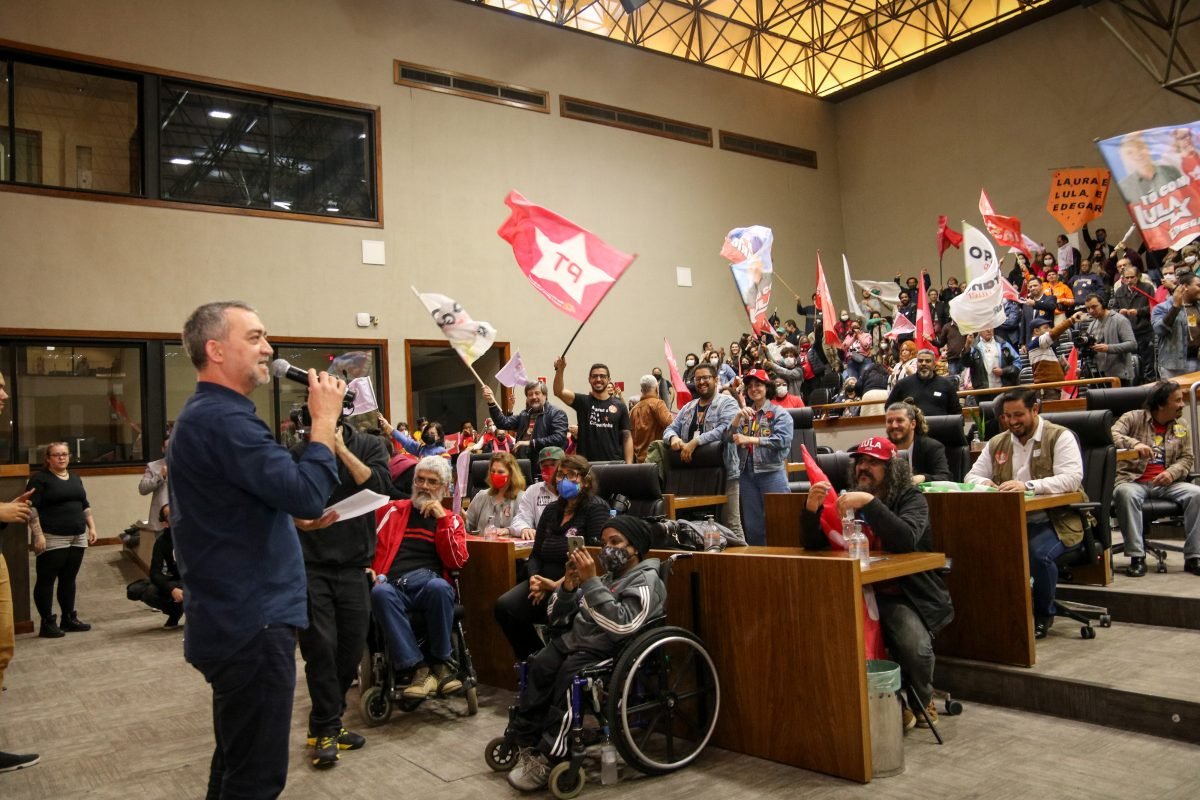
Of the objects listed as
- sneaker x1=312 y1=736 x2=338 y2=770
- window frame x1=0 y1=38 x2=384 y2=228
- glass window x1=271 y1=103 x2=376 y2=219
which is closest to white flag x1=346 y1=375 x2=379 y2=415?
sneaker x1=312 y1=736 x2=338 y2=770

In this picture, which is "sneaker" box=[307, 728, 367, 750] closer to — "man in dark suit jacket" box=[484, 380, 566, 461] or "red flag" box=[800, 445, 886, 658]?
"red flag" box=[800, 445, 886, 658]

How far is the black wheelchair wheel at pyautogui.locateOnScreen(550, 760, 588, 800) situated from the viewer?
10.6ft

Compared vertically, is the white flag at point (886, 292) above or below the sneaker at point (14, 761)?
above

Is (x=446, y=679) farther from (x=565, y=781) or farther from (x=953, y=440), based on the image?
(x=953, y=440)

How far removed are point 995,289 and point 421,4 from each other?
375 inches

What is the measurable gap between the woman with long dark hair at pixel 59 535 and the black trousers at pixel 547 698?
5256mm

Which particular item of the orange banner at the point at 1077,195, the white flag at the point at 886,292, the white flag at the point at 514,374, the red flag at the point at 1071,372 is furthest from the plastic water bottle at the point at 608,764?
the white flag at the point at 886,292

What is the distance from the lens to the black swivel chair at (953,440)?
593cm

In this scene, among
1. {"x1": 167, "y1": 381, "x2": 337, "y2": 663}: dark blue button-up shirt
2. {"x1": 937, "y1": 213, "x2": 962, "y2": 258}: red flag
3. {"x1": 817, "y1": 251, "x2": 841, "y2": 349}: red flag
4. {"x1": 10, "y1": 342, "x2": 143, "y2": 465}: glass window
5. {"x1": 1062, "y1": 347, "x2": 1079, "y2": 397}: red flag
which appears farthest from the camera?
{"x1": 937, "y1": 213, "x2": 962, "y2": 258}: red flag

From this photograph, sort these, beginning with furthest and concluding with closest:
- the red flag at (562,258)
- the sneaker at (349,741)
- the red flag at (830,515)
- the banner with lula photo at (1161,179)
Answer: the red flag at (562,258), the banner with lula photo at (1161,179), the sneaker at (349,741), the red flag at (830,515)

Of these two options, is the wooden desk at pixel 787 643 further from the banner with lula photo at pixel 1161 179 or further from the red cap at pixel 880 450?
the banner with lula photo at pixel 1161 179

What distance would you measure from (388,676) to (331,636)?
25.3 inches

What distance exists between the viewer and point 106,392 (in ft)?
36.5

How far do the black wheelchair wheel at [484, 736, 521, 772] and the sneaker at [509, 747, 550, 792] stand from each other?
0.57 ft
